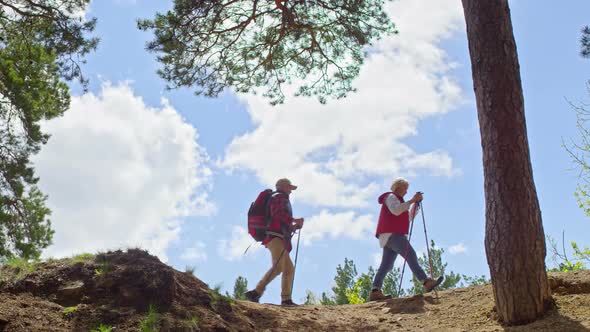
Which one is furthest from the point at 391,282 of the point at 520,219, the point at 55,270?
the point at 55,270

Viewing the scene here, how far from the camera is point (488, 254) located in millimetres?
5711

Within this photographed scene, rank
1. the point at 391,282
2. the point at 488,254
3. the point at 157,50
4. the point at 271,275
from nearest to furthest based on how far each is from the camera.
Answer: the point at 488,254, the point at 271,275, the point at 157,50, the point at 391,282

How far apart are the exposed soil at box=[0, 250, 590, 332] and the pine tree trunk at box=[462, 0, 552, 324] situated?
0.96 ft

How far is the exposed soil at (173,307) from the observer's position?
512 centimetres

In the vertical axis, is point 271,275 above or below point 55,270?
above

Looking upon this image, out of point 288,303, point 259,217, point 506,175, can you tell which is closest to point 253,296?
point 288,303

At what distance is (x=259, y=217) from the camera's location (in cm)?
743

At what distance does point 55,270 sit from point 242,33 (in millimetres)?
5082

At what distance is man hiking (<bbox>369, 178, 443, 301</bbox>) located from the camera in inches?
289

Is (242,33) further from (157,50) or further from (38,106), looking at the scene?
(38,106)

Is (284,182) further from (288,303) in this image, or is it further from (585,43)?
(585,43)

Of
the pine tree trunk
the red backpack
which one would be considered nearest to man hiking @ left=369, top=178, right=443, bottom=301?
the red backpack

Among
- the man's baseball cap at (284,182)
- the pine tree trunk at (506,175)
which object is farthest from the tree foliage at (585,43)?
the man's baseball cap at (284,182)

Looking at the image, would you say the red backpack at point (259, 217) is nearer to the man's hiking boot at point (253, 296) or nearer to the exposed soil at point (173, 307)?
the man's hiking boot at point (253, 296)
